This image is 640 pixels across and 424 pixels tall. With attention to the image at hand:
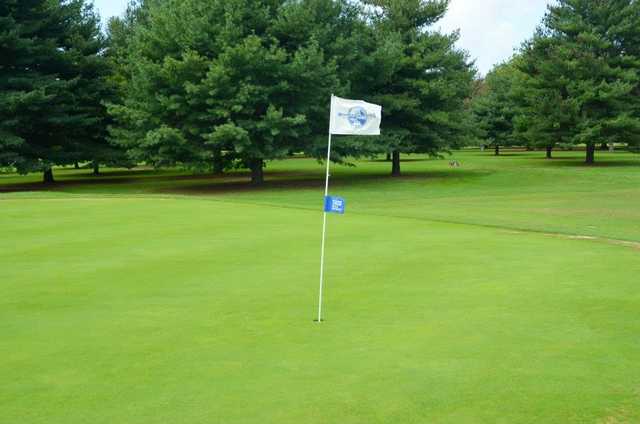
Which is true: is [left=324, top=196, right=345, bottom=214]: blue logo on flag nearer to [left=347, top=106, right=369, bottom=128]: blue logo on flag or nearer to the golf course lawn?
the golf course lawn

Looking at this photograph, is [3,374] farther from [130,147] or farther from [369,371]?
[130,147]

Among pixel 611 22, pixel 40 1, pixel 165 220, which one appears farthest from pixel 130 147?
pixel 611 22

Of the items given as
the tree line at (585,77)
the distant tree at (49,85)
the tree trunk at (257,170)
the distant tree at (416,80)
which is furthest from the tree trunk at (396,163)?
the distant tree at (49,85)

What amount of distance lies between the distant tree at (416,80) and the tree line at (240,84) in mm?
87

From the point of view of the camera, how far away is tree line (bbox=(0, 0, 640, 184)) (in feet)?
111

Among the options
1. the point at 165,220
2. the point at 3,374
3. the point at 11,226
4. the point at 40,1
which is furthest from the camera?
the point at 40,1

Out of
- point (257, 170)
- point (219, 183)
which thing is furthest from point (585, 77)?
point (219, 183)

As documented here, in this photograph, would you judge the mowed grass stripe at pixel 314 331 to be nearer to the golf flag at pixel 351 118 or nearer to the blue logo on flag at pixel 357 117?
the golf flag at pixel 351 118

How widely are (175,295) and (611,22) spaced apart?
48.5 m

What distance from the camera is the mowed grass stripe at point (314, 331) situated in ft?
15.6

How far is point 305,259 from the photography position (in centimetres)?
1055

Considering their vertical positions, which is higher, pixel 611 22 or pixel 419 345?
pixel 611 22

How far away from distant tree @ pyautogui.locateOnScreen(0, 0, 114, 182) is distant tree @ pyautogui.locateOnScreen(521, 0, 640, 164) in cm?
3080

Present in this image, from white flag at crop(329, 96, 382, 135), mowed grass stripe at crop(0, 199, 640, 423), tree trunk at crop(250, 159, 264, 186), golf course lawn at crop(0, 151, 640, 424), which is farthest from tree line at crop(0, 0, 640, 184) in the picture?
white flag at crop(329, 96, 382, 135)
